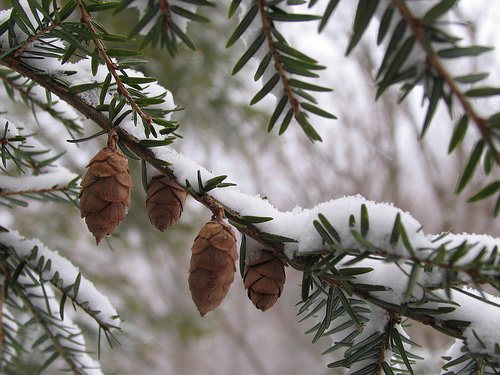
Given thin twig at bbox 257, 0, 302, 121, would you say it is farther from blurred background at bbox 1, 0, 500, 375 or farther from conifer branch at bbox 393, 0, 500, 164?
blurred background at bbox 1, 0, 500, 375

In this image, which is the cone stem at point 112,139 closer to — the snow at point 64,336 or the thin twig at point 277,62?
the thin twig at point 277,62

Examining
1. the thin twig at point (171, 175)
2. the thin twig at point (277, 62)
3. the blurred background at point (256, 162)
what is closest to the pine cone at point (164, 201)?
the thin twig at point (171, 175)

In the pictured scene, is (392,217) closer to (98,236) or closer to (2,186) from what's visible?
(98,236)

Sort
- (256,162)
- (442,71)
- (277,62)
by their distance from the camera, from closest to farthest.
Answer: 1. (442,71)
2. (277,62)
3. (256,162)

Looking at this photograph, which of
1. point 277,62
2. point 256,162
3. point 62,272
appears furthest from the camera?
point 256,162

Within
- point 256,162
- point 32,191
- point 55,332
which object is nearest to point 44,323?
point 55,332

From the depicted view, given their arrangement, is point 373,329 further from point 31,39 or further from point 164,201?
point 31,39

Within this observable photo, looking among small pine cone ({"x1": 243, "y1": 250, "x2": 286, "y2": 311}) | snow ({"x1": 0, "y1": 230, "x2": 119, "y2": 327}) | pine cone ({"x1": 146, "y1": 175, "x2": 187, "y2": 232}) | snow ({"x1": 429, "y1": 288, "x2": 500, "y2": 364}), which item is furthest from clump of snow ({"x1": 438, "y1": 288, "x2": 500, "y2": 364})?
snow ({"x1": 0, "y1": 230, "x2": 119, "y2": 327})
